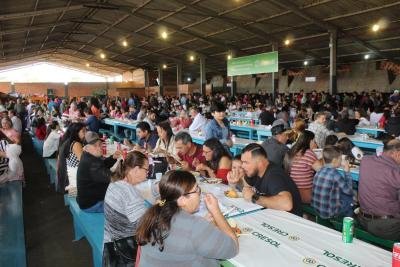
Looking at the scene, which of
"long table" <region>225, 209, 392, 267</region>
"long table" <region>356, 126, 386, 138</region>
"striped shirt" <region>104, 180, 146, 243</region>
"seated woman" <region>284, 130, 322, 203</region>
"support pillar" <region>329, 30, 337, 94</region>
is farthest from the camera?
"support pillar" <region>329, 30, 337, 94</region>

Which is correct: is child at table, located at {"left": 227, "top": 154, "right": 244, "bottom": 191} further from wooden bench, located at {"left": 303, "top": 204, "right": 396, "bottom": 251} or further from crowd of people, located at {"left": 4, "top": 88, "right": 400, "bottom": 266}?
wooden bench, located at {"left": 303, "top": 204, "right": 396, "bottom": 251}

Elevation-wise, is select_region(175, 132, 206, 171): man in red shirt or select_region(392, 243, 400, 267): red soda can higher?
select_region(175, 132, 206, 171): man in red shirt

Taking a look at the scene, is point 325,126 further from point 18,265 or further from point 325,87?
point 325,87

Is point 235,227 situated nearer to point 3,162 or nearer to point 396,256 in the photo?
point 396,256

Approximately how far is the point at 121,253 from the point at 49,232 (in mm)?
2367

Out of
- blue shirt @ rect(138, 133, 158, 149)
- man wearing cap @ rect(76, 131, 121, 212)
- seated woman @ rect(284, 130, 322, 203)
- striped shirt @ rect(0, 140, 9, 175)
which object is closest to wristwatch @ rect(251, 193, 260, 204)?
seated woman @ rect(284, 130, 322, 203)

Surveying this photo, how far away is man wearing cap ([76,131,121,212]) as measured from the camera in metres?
3.31

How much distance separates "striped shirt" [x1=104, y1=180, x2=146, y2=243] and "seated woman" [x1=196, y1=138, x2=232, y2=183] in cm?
142

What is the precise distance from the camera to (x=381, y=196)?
282cm

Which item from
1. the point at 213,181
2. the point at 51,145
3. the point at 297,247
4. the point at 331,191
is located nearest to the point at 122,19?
the point at 51,145

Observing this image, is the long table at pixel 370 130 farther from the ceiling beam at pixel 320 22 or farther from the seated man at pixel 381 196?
the ceiling beam at pixel 320 22

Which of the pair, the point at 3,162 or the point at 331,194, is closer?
the point at 331,194

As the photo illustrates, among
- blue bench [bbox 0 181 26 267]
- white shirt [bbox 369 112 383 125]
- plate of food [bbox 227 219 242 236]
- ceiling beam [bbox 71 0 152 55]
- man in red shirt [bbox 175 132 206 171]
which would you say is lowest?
blue bench [bbox 0 181 26 267]

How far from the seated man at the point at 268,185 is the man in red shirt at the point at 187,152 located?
4.18ft
